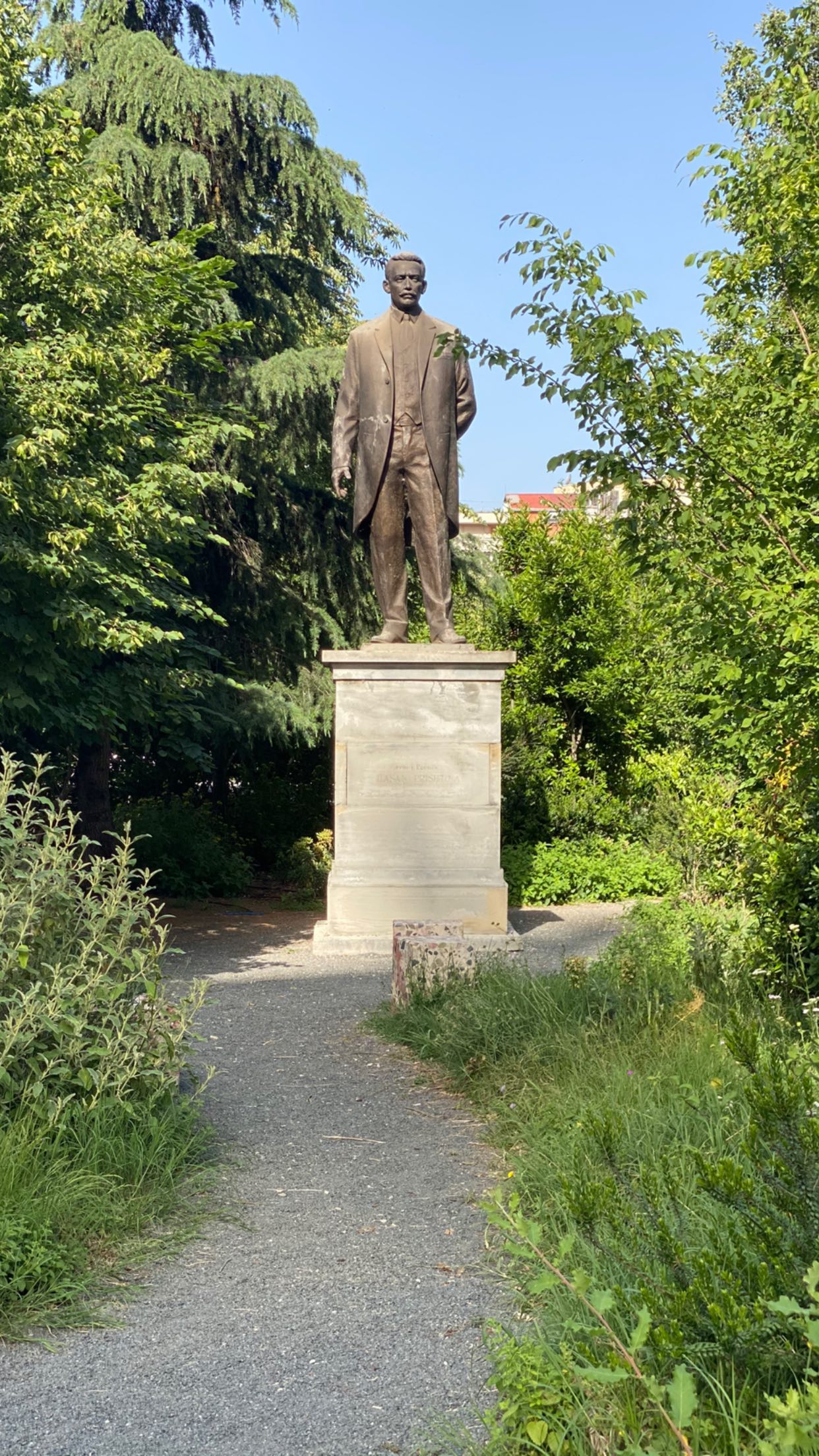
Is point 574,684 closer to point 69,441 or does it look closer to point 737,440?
point 69,441

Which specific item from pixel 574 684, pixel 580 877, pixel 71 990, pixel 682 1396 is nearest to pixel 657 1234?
pixel 682 1396

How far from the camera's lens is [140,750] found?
15.0m

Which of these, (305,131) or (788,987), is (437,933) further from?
(305,131)

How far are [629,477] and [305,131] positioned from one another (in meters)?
12.0

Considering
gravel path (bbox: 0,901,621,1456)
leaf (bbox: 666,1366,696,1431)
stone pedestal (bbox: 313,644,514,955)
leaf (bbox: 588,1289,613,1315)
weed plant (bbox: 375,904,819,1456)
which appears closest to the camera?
leaf (bbox: 666,1366,696,1431)

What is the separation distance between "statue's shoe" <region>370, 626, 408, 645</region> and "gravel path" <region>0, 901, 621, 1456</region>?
4.23m

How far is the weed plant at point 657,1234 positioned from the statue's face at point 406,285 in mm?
6150

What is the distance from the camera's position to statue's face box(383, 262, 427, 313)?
371 inches

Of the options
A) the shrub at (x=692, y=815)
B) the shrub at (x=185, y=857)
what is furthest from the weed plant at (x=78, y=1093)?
the shrub at (x=185, y=857)

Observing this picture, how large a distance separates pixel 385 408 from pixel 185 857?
5822 mm

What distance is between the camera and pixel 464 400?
962 centimetres

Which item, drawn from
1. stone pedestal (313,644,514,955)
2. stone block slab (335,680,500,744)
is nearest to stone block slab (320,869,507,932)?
stone pedestal (313,644,514,955)

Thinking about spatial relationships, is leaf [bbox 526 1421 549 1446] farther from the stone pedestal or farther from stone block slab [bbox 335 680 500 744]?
stone block slab [bbox 335 680 500 744]

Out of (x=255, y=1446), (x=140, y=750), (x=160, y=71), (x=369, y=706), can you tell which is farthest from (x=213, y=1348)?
(x=160, y=71)
